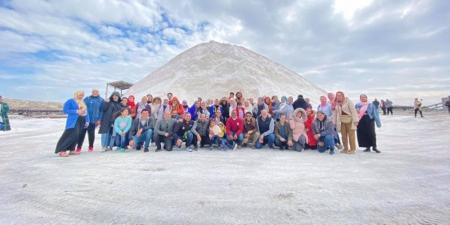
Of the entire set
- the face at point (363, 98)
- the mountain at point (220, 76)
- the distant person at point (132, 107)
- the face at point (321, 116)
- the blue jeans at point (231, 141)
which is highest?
the mountain at point (220, 76)

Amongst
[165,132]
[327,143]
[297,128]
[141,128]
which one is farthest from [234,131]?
[141,128]

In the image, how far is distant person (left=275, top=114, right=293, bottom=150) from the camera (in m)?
7.46

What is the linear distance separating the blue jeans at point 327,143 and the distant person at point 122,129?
18.9 ft

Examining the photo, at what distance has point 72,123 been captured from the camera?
6.41 m

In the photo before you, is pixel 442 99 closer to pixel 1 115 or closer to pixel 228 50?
pixel 228 50

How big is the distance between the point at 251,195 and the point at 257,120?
4.72 metres

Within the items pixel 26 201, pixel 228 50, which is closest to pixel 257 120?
pixel 26 201

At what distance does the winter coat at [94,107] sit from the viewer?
6.97 m

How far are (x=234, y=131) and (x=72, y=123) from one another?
15.0 ft

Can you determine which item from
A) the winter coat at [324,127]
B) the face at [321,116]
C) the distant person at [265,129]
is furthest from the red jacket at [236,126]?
the face at [321,116]

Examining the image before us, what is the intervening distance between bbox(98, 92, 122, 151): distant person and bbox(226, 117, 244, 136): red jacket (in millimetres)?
3459

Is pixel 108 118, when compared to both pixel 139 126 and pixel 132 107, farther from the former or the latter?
pixel 132 107

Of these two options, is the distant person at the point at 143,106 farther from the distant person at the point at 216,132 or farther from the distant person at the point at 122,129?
the distant person at the point at 216,132

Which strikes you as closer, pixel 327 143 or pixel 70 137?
pixel 70 137
